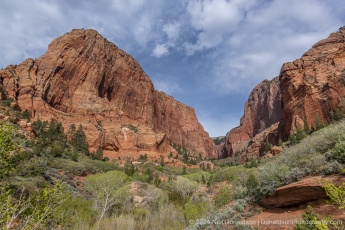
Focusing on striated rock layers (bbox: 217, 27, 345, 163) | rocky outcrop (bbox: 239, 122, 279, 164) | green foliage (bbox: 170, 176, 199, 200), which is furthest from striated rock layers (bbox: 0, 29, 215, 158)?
striated rock layers (bbox: 217, 27, 345, 163)

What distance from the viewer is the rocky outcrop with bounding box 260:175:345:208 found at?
6.51 metres

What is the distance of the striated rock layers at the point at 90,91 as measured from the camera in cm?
5062

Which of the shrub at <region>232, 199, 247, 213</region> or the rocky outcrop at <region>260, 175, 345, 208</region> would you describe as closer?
the rocky outcrop at <region>260, 175, 345, 208</region>

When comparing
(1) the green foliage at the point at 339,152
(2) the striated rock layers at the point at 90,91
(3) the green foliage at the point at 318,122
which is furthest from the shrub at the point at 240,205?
(2) the striated rock layers at the point at 90,91

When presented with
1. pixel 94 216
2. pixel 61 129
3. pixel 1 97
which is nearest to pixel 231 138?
pixel 61 129

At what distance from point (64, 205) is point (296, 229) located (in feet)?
37.3

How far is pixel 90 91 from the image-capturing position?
60.3 m

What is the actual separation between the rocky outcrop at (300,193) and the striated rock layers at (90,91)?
1920 inches

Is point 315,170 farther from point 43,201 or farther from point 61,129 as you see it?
point 61,129

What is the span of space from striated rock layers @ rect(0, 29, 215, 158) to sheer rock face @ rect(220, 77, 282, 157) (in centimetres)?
6585

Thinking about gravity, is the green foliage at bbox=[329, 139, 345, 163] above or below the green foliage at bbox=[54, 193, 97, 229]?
above

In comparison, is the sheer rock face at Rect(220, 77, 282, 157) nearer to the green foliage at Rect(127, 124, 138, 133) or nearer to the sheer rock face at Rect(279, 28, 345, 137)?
the sheer rock face at Rect(279, 28, 345, 137)

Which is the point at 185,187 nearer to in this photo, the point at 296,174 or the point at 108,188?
the point at 108,188

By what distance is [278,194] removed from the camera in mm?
7871
